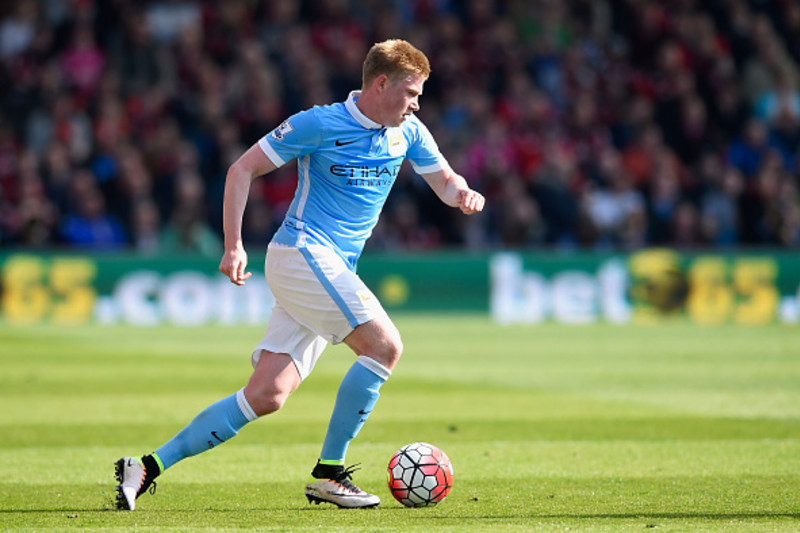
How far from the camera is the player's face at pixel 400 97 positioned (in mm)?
6066

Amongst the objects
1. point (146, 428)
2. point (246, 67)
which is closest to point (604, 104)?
point (246, 67)

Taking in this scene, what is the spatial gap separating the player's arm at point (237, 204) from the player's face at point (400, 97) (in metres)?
0.62

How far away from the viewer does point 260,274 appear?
1881 cm

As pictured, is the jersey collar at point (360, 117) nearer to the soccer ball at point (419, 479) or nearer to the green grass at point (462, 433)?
the soccer ball at point (419, 479)

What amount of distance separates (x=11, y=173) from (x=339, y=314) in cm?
1465

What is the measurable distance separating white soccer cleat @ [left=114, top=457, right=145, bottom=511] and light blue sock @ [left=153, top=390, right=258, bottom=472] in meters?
0.11

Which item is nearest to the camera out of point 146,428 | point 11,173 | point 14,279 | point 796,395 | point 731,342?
point 146,428

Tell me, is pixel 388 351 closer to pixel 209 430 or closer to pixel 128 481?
pixel 209 430

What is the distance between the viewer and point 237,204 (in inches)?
233

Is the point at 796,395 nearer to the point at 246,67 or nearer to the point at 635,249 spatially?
the point at 635,249

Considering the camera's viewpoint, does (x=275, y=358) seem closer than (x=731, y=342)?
Yes

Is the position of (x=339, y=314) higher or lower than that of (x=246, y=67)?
lower

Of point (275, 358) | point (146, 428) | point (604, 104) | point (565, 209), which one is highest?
point (604, 104)

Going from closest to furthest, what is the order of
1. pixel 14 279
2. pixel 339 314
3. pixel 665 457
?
pixel 339 314 → pixel 665 457 → pixel 14 279
